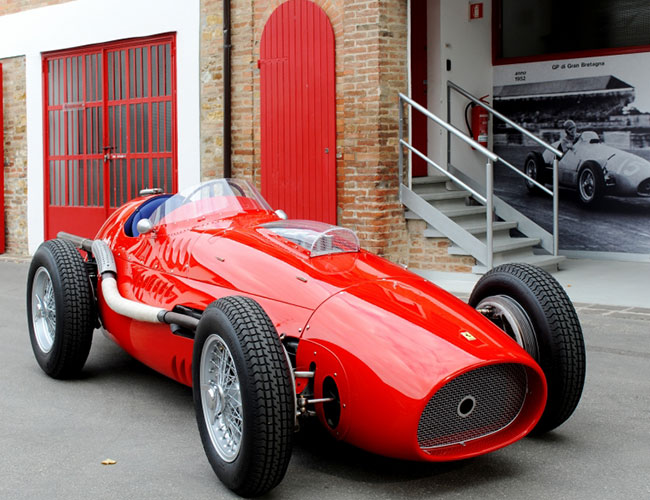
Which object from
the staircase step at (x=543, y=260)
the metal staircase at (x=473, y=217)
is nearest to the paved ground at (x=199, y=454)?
the metal staircase at (x=473, y=217)

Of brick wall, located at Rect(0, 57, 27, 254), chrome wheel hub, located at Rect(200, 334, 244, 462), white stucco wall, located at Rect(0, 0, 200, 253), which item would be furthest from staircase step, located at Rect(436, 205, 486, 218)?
brick wall, located at Rect(0, 57, 27, 254)

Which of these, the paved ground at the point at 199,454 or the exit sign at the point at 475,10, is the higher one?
the exit sign at the point at 475,10

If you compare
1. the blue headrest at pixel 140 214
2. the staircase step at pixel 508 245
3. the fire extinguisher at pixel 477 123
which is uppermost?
the fire extinguisher at pixel 477 123

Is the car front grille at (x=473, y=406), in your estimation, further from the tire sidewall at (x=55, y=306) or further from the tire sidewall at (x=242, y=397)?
the tire sidewall at (x=55, y=306)

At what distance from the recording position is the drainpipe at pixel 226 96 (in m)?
11.1

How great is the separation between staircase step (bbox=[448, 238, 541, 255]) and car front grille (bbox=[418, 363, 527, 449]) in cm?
575

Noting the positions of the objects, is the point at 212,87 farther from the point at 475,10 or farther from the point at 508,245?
the point at 508,245

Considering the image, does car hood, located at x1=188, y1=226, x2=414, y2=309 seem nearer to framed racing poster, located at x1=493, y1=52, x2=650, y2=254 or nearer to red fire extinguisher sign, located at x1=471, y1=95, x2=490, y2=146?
red fire extinguisher sign, located at x1=471, y1=95, x2=490, y2=146

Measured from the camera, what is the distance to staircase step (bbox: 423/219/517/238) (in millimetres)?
9875

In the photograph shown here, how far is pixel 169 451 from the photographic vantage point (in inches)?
167

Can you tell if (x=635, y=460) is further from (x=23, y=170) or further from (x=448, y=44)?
(x=23, y=170)

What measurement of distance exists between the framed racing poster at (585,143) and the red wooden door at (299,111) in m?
3.07

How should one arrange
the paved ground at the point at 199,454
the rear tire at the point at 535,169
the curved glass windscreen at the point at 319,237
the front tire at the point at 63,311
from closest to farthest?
1. the paved ground at the point at 199,454
2. the curved glass windscreen at the point at 319,237
3. the front tire at the point at 63,311
4. the rear tire at the point at 535,169

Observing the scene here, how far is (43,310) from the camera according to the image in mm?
5828
